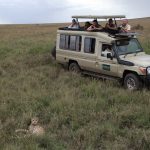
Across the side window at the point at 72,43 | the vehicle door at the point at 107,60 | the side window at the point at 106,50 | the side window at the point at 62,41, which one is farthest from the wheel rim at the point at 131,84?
the side window at the point at 62,41

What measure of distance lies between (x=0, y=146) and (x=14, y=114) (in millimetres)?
2326

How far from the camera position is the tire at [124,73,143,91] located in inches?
470

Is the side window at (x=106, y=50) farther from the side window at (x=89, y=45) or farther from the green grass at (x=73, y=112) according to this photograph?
the green grass at (x=73, y=112)

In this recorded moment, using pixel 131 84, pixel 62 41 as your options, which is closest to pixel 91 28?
pixel 62 41

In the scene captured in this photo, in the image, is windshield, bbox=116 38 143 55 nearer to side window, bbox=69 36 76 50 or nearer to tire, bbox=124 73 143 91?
tire, bbox=124 73 143 91

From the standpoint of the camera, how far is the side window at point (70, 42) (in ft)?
48.5

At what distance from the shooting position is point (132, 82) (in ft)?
39.9

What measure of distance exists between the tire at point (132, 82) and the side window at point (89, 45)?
206 centimetres

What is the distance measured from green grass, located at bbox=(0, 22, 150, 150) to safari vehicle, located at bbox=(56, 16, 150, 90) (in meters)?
0.51

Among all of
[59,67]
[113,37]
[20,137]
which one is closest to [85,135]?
[20,137]

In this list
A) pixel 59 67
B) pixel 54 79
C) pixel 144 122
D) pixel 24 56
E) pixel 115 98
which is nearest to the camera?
pixel 144 122

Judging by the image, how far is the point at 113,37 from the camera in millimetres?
13305

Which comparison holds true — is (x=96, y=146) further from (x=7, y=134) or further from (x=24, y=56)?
Result: (x=24, y=56)

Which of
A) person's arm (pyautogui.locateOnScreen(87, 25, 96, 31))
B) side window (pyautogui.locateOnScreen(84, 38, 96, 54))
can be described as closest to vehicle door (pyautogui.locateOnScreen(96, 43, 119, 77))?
side window (pyautogui.locateOnScreen(84, 38, 96, 54))
